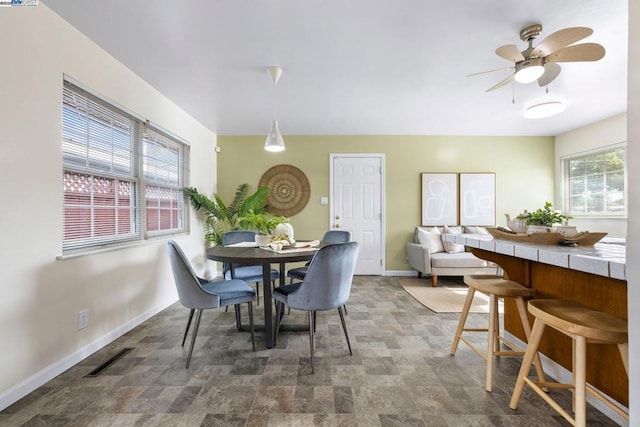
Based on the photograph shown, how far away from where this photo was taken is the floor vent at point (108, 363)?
170cm

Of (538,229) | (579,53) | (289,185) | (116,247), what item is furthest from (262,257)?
(289,185)

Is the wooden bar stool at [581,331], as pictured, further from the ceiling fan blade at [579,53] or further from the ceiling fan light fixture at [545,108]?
the ceiling fan light fixture at [545,108]

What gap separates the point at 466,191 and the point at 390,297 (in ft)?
7.69

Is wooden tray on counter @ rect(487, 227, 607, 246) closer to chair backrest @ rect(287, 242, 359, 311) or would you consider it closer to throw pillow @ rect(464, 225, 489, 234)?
chair backrest @ rect(287, 242, 359, 311)

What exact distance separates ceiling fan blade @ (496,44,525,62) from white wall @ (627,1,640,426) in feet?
3.88

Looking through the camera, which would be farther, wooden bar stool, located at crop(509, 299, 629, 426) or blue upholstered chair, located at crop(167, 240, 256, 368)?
blue upholstered chair, located at crop(167, 240, 256, 368)

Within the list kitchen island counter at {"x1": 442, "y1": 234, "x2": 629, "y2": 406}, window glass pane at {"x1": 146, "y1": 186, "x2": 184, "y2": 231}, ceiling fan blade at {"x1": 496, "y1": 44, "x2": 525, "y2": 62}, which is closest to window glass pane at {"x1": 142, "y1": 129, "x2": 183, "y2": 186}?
window glass pane at {"x1": 146, "y1": 186, "x2": 184, "y2": 231}

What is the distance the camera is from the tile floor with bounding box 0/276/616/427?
4.39 feet

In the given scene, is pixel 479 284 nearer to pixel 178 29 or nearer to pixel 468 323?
pixel 468 323

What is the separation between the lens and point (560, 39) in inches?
64.6

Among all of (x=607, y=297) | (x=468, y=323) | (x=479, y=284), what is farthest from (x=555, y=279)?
(x=468, y=323)

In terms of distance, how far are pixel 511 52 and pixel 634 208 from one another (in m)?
1.56

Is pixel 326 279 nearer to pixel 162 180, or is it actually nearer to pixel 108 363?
pixel 108 363

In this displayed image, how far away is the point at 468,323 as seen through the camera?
2.50 m
